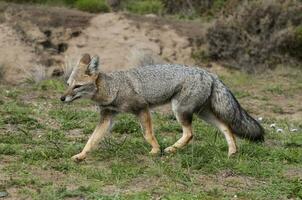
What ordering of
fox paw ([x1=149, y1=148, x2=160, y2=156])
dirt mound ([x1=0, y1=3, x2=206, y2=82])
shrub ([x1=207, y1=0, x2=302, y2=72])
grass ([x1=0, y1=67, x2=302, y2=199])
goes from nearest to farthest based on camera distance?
grass ([x1=0, y1=67, x2=302, y2=199]) < fox paw ([x1=149, y1=148, x2=160, y2=156]) < dirt mound ([x1=0, y1=3, x2=206, y2=82]) < shrub ([x1=207, y1=0, x2=302, y2=72])

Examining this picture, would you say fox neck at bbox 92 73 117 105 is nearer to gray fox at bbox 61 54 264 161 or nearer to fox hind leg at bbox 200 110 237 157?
gray fox at bbox 61 54 264 161

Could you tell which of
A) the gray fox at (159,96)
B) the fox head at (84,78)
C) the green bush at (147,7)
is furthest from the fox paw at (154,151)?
the green bush at (147,7)

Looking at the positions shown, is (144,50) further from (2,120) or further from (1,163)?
Result: (1,163)

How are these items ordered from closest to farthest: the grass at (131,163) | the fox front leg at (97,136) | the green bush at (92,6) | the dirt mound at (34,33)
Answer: the grass at (131,163)
the fox front leg at (97,136)
the dirt mound at (34,33)
the green bush at (92,6)

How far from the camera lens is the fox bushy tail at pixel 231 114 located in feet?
30.8

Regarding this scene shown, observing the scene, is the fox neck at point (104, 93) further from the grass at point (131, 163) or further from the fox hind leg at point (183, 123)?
the fox hind leg at point (183, 123)

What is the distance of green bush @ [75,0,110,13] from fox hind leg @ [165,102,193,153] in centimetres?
1381

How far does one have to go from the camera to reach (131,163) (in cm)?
864

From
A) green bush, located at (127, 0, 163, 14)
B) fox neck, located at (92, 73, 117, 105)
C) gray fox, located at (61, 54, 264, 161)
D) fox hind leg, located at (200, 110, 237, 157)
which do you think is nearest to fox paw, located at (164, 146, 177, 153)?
gray fox, located at (61, 54, 264, 161)

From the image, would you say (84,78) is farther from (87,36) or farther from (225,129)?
(87,36)

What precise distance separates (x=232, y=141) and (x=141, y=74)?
1474mm

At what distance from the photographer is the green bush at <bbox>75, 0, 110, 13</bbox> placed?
893 inches

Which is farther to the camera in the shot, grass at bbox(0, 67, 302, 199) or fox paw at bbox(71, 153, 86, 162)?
fox paw at bbox(71, 153, 86, 162)

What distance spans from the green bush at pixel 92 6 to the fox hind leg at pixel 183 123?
13807mm
